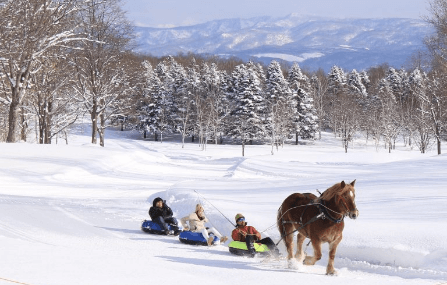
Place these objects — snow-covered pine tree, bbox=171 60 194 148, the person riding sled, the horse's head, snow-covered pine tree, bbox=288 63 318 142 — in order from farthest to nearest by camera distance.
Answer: snow-covered pine tree, bbox=171 60 194 148 < snow-covered pine tree, bbox=288 63 318 142 < the person riding sled < the horse's head

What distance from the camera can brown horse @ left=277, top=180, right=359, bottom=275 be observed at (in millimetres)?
6398

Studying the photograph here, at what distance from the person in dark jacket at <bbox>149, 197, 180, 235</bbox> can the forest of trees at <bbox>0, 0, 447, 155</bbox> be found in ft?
49.5

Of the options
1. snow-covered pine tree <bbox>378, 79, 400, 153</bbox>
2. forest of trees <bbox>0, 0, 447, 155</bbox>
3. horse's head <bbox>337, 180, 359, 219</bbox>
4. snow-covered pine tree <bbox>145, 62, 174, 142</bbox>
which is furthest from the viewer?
snow-covered pine tree <bbox>145, 62, 174, 142</bbox>

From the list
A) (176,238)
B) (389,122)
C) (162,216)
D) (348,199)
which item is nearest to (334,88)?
(389,122)

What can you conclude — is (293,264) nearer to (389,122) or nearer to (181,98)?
(389,122)

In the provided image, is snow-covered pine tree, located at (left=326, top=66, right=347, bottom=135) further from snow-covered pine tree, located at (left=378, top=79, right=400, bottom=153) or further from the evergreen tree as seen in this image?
the evergreen tree

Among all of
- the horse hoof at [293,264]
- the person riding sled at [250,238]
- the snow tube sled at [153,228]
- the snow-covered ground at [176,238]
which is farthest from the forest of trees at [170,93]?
the horse hoof at [293,264]

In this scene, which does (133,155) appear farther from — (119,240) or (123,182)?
(119,240)

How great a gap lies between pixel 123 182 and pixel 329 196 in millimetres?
16269

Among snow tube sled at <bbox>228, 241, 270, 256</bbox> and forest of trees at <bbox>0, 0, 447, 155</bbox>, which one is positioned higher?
forest of trees at <bbox>0, 0, 447, 155</bbox>

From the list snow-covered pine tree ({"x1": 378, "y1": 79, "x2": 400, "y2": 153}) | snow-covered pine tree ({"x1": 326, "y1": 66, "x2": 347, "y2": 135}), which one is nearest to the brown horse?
snow-covered pine tree ({"x1": 378, "y1": 79, "x2": 400, "y2": 153})

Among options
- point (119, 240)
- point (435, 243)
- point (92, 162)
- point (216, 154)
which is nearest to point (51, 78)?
point (92, 162)

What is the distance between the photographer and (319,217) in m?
6.70

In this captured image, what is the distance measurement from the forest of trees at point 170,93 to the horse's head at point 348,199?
20.0 m
